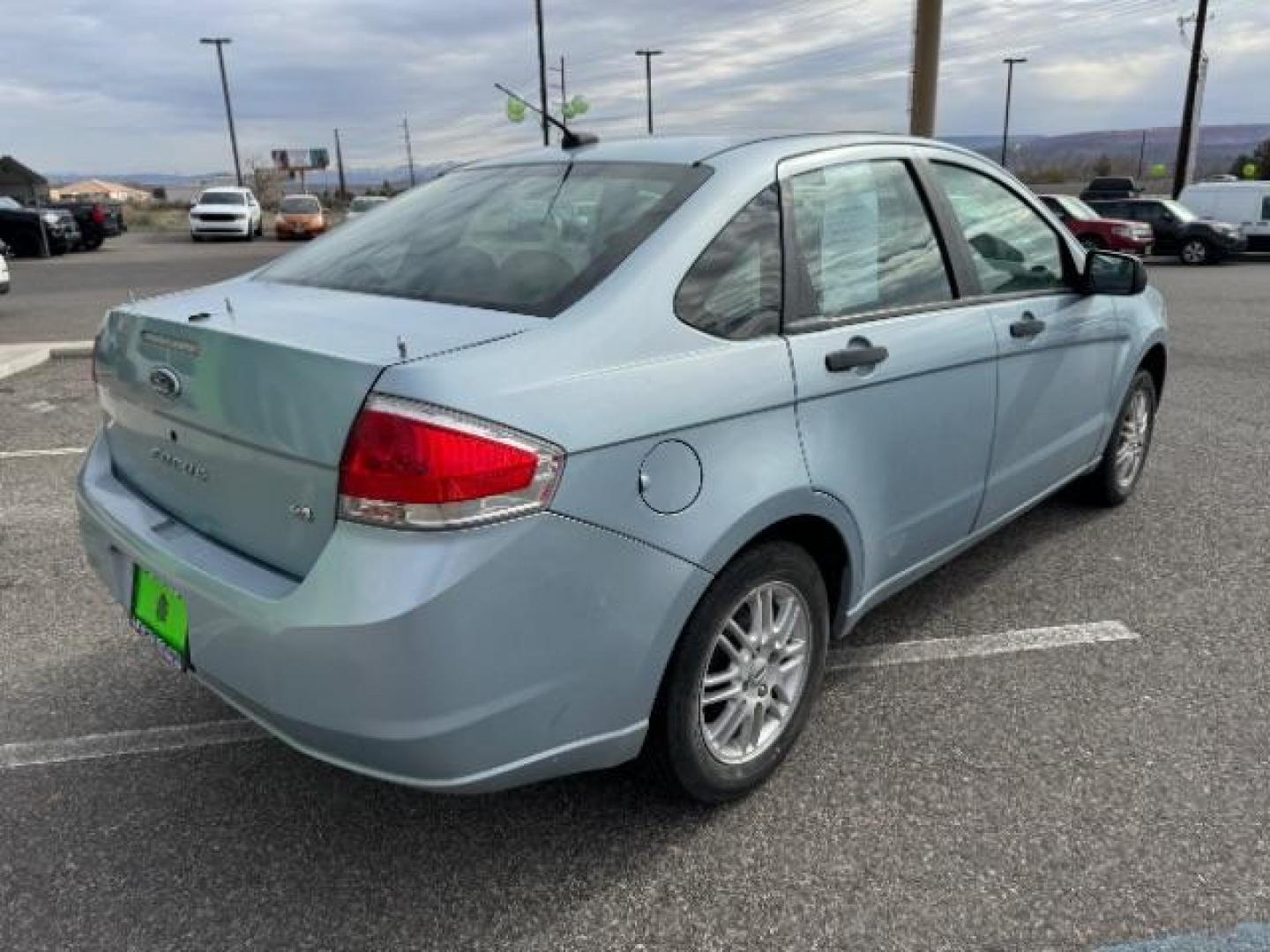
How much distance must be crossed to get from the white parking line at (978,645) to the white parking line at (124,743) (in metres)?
1.87

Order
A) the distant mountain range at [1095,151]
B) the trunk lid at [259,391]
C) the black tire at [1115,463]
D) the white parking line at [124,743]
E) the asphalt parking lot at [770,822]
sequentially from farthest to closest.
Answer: the distant mountain range at [1095,151] < the black tire at [1115,463] < the white parking line at [124,743] < the asphalt parking lot at [770,822] < the trunk lid at [259,391]

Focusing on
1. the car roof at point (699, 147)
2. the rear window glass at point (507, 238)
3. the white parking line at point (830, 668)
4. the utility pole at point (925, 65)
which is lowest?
the white parking line at point (830, 668)

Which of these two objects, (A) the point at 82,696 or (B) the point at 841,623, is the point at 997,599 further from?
(A) the point at 82,696

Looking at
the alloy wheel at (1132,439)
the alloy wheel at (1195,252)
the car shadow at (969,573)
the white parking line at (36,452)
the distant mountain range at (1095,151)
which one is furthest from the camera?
the distant mountain range at (1095,151)

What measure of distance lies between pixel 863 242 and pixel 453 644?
5.59ft

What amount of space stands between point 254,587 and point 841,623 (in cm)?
157

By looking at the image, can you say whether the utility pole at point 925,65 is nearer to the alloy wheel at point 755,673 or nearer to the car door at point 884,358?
the car door at point 884,358

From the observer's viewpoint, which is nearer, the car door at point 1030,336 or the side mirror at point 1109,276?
the car door at point 1030,336

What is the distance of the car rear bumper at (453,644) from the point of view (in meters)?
1.88

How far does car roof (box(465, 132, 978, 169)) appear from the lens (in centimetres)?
272

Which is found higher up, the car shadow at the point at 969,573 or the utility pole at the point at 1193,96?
the utility pole at the point at 1193,96

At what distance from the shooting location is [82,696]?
10.4 ft

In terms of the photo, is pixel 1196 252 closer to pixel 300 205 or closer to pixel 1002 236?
pixel 1002 236

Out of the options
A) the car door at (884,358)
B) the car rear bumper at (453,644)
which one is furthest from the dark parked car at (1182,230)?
the car rear bumper at (453,644)
